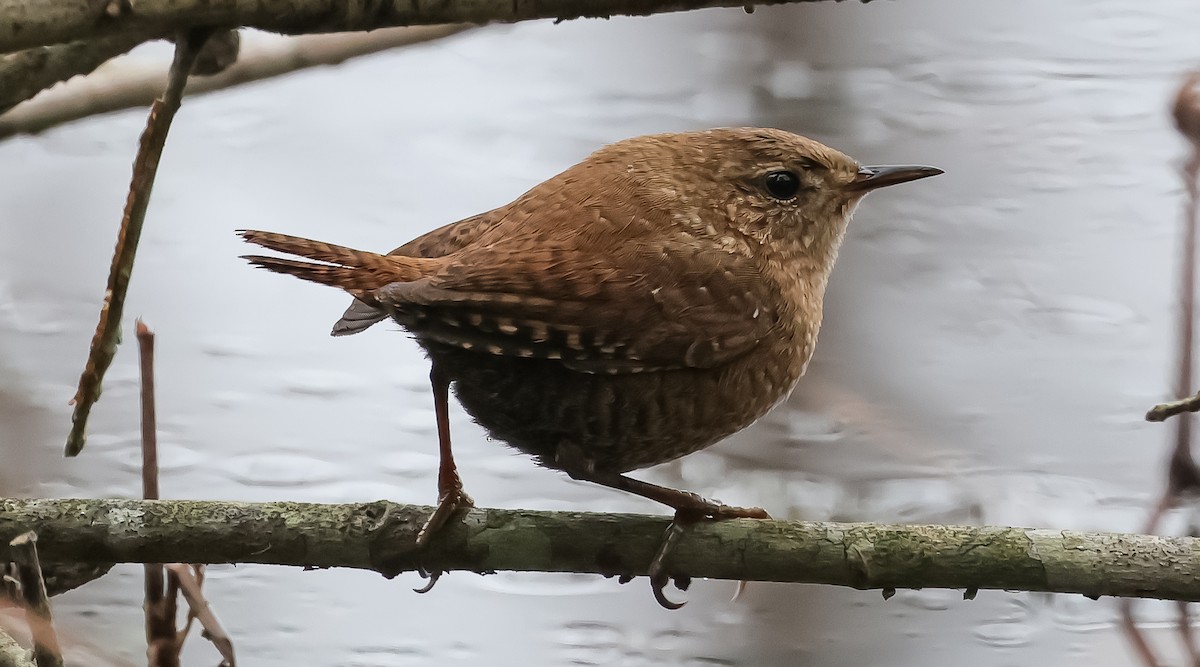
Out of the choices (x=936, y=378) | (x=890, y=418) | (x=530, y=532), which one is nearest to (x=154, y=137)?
(x=530, y=532)

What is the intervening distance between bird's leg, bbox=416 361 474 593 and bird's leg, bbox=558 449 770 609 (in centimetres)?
17

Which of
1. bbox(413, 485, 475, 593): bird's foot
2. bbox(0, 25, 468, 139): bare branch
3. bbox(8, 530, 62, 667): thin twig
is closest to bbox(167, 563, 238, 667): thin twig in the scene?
bbox(413, 485, 475, 593): bird's foot

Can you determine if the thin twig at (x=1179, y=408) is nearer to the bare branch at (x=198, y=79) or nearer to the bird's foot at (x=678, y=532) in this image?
the bird's foot at (x=678, y=532)

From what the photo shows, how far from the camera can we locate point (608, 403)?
70.4 inches

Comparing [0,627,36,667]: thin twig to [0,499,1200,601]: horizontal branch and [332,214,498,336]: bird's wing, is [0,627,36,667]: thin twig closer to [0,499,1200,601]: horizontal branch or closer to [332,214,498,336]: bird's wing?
[0,499,1200,601]: horizontal branch

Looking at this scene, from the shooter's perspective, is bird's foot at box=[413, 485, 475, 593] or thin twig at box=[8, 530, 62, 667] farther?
bird's foot at box=[413, 485, 475, 593]

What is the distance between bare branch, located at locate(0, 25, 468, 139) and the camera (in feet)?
7.95

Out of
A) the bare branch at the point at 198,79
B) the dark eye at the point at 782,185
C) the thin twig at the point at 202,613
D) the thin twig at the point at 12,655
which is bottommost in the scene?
the thin twig at the point at 202,613

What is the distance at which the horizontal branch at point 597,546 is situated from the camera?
5.16 feet

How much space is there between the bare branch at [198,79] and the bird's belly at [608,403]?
88cm

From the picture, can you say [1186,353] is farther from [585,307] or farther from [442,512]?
[442,512]

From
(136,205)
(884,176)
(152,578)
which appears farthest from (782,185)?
(152,578)

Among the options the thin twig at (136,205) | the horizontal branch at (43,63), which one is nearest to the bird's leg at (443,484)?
the thin twig at (136,205)

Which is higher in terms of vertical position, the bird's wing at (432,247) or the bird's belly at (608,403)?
the bird's wing at (432,247)
